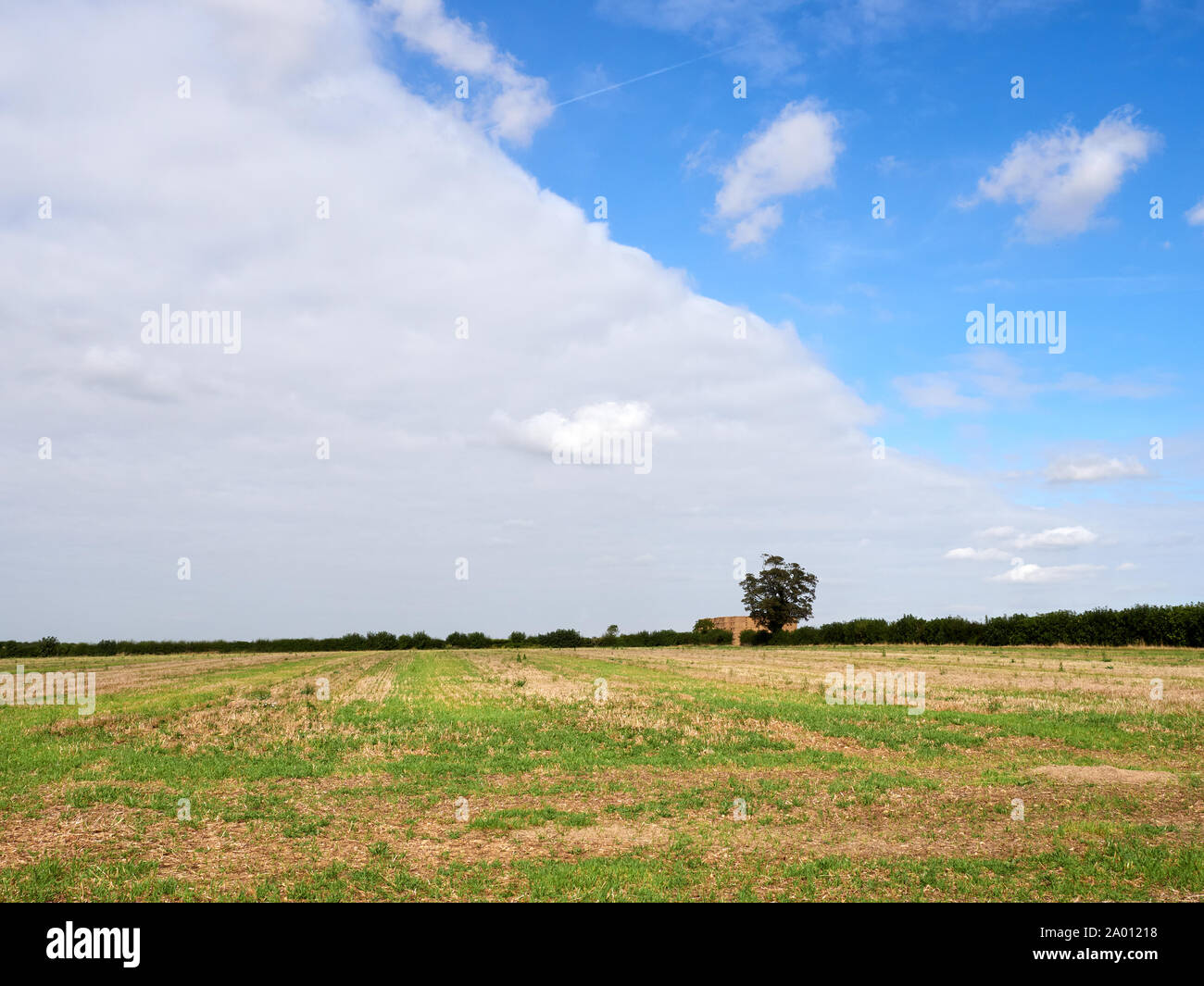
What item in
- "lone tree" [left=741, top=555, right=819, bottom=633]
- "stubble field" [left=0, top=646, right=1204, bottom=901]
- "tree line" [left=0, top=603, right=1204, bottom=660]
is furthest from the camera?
"lone tree" [left=741, top=555, right=819, bottom=633]

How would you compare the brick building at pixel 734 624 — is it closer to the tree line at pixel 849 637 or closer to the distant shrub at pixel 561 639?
the tree line at pixel 849 637

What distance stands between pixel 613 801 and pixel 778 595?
357 ft

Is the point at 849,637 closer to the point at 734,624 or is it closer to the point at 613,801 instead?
the point at 734,624

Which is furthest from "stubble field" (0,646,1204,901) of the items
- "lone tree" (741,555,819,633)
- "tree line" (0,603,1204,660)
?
"lone tree" (741,555,819,633)

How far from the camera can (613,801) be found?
14.4 metres

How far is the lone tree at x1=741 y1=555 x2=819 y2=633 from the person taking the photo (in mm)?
118125

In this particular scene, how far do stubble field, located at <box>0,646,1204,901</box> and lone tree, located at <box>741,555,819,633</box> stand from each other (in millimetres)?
90036

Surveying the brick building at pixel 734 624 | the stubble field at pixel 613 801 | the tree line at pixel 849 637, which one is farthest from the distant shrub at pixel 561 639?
the stubble field at pixel 613 801

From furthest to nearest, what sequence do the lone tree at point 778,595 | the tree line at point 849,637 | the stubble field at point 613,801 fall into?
the lone tree at point 778,595 < the tree line at point 849,637 < the stubble field at point 613,801

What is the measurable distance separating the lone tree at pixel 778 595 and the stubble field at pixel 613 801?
90.0m

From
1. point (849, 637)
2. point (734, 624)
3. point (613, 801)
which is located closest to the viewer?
point (613, 801)

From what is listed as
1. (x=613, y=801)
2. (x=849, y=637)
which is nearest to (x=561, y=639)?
(x=849, y=637)

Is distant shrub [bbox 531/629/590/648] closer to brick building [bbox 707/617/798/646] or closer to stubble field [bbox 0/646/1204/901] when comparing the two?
brick building [bbox 707/617/798/646]

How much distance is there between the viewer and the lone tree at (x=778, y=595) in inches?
4651
